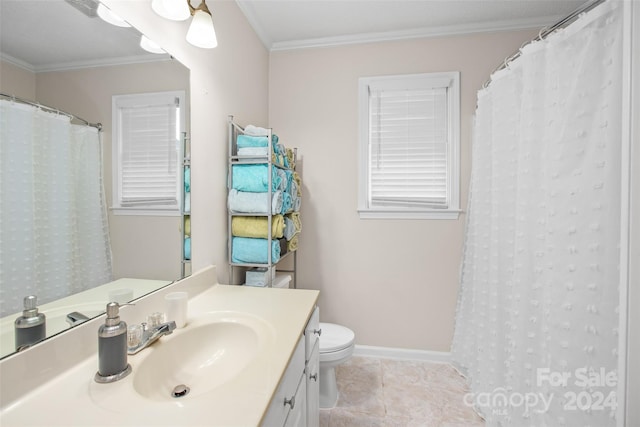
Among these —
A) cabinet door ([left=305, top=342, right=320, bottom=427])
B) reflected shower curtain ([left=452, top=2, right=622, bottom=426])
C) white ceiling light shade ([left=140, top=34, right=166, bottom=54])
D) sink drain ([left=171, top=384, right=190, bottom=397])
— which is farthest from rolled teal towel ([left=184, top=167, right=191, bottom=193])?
reflected shower curtain ([left=452, top=2, right=622, bottom=426])

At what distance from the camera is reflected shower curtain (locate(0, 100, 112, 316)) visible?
1.94 ft

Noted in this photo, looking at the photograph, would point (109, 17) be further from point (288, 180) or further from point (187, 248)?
point (288, 180)

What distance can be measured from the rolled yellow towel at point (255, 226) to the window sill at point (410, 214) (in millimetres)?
766

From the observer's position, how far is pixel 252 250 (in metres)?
1.50

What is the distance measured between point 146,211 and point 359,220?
1.43 metres

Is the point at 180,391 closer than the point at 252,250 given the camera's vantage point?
Yes

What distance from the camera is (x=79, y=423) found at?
521 millimetres

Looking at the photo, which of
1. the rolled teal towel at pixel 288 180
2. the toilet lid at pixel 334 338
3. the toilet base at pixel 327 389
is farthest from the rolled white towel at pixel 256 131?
the toilet base at pixel 327 389

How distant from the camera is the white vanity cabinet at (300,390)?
70cm

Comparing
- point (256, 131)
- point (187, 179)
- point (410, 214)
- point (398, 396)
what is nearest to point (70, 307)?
point (187, 179)

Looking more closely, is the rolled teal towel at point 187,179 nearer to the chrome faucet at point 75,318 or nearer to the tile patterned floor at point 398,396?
the chrome faucet at point 75,318

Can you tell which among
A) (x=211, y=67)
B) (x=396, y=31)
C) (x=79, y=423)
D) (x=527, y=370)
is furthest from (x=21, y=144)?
(x=396, y=31)

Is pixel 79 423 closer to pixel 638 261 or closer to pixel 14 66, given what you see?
pixel 14 66

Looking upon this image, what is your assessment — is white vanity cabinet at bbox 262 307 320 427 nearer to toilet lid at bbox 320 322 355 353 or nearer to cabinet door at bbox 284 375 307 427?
cabinet door at bbox 284 375 307 427
